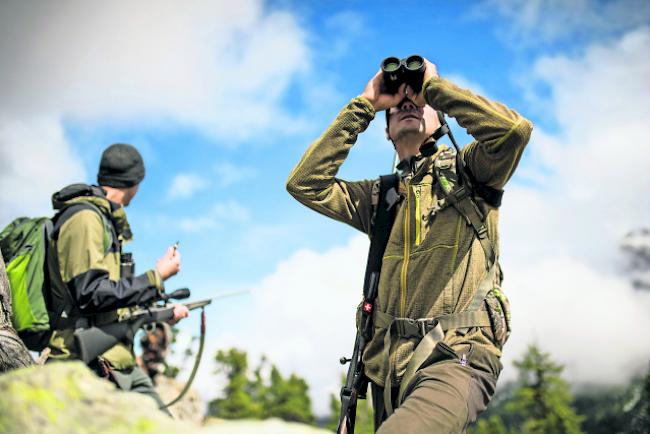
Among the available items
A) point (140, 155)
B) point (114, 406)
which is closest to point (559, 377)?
point (140, 155)

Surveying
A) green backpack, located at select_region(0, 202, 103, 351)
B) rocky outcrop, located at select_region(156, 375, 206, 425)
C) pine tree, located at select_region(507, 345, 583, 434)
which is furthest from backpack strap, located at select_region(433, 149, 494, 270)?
pine tree, located at select_region(507, 345, 583, 434)

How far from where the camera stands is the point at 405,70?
17.2ft

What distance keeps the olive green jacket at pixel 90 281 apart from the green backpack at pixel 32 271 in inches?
3.6

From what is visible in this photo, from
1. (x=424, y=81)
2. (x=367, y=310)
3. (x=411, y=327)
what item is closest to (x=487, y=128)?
(x=424, y=81)

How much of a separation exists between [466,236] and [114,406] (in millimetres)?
3284

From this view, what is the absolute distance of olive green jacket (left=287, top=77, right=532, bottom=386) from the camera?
4.57m

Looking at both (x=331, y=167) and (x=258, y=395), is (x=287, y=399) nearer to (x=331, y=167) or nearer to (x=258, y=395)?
(x=258, y=395)

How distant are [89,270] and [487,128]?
401 cm

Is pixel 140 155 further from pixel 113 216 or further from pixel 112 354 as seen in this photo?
pixel 112 354

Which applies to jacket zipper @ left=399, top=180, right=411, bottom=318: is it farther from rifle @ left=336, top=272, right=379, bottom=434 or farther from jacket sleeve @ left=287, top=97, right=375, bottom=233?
jacket sleeve @ left=287, top=97, right=375, bottom=233

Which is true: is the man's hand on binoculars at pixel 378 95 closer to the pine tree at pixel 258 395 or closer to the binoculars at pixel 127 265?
the binoculars at pixel 127 265

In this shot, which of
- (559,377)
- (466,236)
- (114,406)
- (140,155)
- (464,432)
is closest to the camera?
(114,406)

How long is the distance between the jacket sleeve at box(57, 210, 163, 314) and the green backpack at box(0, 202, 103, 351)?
0.58ft

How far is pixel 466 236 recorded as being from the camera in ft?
15.6
